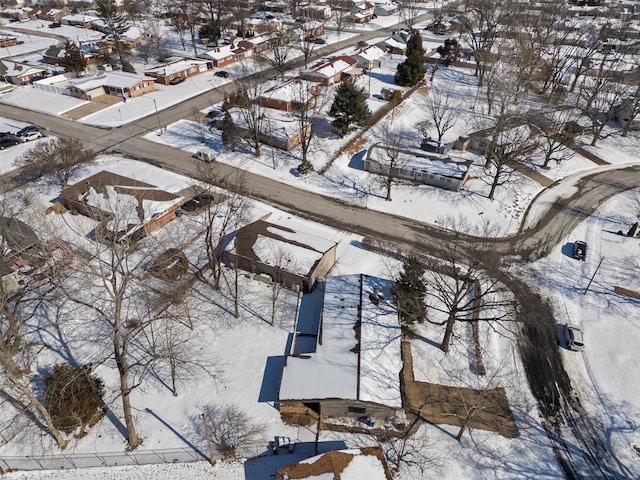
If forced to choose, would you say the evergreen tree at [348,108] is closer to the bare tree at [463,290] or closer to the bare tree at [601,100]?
the bare tree at [463,290]

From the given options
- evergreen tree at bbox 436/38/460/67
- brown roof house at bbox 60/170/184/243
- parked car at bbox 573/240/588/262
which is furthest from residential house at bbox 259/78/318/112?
parked car at bbox 573/240/588/262

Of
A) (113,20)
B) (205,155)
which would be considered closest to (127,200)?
(205,155)

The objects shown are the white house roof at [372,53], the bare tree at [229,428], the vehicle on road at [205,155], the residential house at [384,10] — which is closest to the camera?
the bare tree at [229,428]

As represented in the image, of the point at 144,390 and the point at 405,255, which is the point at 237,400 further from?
the point at 405,255

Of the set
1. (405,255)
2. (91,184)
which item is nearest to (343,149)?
(405,255)

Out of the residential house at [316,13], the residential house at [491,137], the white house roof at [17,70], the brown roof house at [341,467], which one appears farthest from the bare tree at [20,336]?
the residential house at [316,13]
